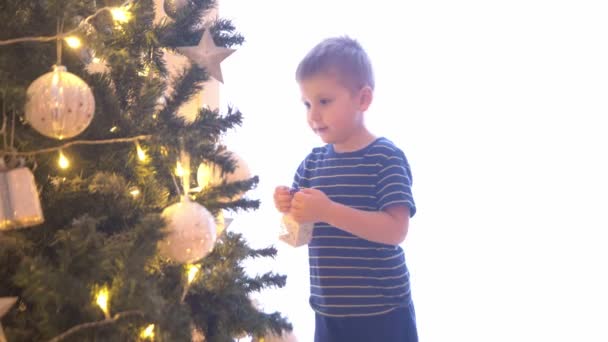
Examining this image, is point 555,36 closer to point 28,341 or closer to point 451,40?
point 451,40

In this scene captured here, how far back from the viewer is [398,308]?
103cm

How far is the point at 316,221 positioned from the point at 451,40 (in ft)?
2.73

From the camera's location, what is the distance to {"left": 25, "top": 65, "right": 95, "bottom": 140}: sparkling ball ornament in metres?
0.69

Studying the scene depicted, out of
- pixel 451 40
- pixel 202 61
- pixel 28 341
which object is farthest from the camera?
pixel 451 40

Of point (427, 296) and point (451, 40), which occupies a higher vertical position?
point (451, 40)

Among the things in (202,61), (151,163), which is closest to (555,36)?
(202,61)

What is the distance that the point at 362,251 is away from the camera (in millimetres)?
1033

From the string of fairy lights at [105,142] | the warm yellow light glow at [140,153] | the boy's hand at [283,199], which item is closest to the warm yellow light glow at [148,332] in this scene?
the string of fairy lights at [105,142]

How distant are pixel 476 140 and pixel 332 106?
0.74 meters

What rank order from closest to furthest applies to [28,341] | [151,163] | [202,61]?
[28,341] < [151,163] < [202,61]

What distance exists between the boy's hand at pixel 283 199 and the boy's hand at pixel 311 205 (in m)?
0.04

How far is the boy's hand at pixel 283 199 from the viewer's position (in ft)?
3.41

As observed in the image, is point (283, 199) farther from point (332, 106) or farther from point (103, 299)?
point (103, 299)

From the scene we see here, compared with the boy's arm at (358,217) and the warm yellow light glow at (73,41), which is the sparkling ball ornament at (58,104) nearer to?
the warm yellow light glow at (73,41)
